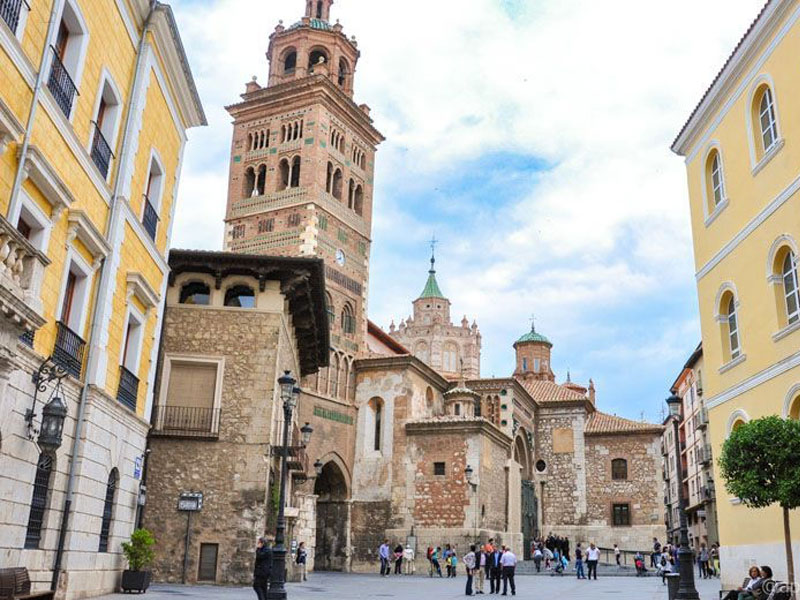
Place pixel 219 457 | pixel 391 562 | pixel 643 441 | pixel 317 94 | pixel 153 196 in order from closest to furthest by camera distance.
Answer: pixel 153 196, pixel 219 457, pixel 391 562, pixel 317 94, pixel 643 441

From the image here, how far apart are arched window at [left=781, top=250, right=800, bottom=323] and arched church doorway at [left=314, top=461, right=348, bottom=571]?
24150 millimetres

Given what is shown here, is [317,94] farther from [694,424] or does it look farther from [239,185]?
[694,424]

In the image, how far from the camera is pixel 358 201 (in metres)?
42.0

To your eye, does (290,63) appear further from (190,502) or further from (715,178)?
(715,178)

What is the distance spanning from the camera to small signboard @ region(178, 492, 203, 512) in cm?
1983

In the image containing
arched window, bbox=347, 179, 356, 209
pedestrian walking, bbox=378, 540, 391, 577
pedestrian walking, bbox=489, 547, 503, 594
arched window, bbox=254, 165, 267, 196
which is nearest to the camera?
pedestrian walking, bbox=489, 547, 503, 594

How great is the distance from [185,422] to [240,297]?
13.1 ft

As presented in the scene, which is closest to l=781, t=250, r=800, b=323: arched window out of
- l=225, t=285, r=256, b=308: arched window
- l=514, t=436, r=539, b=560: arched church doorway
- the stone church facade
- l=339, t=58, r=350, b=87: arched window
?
l=225, t=285, r=256, b=308: arched window

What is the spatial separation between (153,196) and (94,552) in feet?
24.6

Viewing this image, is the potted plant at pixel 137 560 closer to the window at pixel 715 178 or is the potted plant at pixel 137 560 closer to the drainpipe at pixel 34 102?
Result: the drainpipe at pixel 34 102

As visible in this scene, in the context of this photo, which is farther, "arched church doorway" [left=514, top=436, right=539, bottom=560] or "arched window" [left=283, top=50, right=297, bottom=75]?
"arched church doorway" [left=514, top=436, right=539, bottom=560]

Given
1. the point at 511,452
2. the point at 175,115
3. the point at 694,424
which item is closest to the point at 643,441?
the point at 694,424

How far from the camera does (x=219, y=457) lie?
2041cm

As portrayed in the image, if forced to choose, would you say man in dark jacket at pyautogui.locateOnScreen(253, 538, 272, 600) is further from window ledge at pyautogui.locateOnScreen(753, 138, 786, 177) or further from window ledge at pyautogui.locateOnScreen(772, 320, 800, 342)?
window ledge at pyautogui.locateOnScreen(753, 138, 786, 177)
